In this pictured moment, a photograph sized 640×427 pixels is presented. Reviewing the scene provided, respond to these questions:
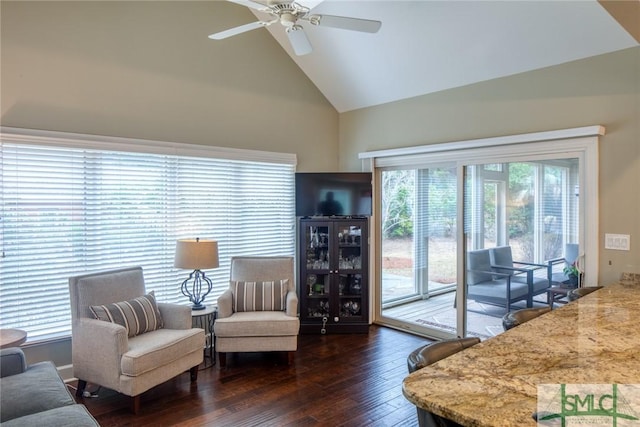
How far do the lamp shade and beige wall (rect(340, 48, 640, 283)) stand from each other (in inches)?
104

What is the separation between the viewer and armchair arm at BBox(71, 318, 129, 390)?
3.04 m

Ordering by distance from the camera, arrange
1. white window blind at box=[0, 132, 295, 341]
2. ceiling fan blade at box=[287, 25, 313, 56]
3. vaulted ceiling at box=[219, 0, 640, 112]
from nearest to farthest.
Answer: ceiling fan blade at box=[287, 25, 313, 56] < vaulted ceiling at box=[219, 0, 640, 112] < white window blind at box=[0, 132, 295, 341]

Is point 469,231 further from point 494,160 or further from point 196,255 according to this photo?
point 196,255

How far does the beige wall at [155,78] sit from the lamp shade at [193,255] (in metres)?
1.12

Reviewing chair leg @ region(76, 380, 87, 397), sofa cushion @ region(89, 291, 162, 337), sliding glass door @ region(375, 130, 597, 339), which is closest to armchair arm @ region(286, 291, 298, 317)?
sofa cushion @ region(89, 291, 162, 337)

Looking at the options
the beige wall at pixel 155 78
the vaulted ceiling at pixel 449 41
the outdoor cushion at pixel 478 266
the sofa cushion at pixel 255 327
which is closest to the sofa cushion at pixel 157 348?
the sofa cushion at pixel 255 327

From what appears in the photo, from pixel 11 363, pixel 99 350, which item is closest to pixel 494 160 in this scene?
pixel 99 350

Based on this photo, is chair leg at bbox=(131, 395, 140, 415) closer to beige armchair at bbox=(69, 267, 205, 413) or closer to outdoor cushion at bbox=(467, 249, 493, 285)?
beige armchair at bbox=(69, 267, 205, 413)

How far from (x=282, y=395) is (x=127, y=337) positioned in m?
1.29

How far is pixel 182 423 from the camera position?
291 cm

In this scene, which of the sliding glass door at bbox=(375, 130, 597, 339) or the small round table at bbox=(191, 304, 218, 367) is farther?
the small round table at bbox=(191, 304, 218, 367)

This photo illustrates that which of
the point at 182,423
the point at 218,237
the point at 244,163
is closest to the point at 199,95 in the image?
the point at 244,163

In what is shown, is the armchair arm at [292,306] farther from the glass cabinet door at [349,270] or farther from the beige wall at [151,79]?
the beige wall at [151,79]

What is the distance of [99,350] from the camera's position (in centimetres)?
312
